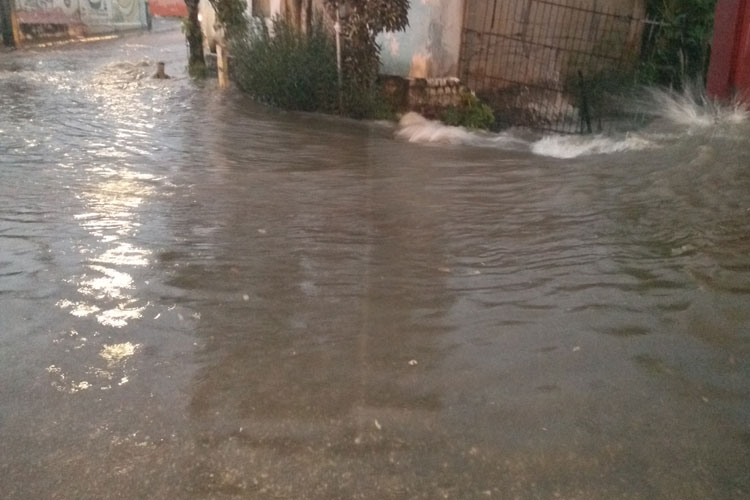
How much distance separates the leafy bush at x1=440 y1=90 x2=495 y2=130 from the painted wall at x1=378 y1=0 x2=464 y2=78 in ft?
2.04

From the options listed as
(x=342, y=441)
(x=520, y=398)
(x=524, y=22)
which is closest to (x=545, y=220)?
(x=520, y=398)

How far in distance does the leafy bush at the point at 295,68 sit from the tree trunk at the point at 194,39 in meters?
4.29

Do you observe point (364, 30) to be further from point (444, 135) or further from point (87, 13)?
point (87, 13)

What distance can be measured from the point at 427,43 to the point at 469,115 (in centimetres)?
130

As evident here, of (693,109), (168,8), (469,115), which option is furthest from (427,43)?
(168,8)

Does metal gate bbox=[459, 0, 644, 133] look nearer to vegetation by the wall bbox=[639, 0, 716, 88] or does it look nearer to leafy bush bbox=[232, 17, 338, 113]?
vegetation by the wall bbox=[639, 0, 716, 88]

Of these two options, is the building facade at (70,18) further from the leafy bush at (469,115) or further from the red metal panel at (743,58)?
the red metal panel at (743,58)

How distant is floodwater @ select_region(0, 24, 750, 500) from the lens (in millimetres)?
2857

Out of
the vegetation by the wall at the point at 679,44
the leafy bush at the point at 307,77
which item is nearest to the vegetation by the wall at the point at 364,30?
the leafy bush at the point at 307,77

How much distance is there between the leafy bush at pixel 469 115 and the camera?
10.7 meters

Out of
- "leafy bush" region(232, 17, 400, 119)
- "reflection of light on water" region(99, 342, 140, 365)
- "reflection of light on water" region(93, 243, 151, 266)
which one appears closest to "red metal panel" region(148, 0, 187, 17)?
"leafy bush" region(232, 17, 400, 119)

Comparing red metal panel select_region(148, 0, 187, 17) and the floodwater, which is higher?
red metal panel select_region(148, 0, 187, 17)

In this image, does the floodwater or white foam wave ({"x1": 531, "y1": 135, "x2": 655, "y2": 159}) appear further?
white foam wave ({"x1": 531, "y1": 135, "x2": 655, "y2": 159})

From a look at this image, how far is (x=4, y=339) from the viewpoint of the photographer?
3773mm
